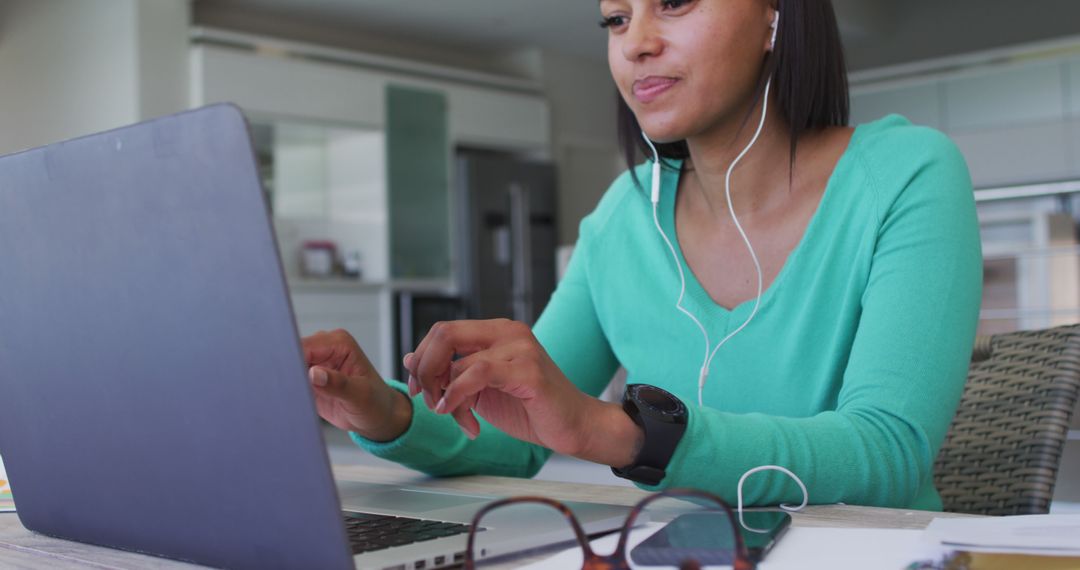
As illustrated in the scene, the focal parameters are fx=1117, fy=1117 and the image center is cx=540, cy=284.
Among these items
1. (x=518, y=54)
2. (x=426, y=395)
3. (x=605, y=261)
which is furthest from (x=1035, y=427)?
(x=518, y=54)

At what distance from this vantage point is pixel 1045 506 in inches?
45.3

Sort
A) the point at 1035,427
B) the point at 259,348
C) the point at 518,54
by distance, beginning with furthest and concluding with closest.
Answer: the point at 518,54
the point at 1035,427
the point at 259,348

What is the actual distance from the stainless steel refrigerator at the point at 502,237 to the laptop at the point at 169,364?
655cm

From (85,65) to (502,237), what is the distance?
2.76 m

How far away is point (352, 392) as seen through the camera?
3.14 feet

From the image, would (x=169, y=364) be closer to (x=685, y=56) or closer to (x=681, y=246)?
(x=685, y=56)

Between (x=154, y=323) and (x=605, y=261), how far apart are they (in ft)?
2.56

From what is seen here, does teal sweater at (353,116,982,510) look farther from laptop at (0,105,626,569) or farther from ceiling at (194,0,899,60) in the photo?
ceiling at (194,0,899,60)

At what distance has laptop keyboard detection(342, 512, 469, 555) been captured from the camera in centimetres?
62

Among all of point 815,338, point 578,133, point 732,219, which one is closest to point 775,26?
point 732,219

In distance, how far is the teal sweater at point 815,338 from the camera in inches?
32.7

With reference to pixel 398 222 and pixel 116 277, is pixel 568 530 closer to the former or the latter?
pixel 116 277

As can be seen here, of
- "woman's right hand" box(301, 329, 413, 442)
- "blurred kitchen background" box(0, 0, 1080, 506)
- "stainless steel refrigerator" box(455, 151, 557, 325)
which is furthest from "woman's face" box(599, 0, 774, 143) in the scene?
"stainless steel refrigerator" box(455, 151, 557, 325)

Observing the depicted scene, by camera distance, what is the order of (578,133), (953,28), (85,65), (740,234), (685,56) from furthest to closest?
(578,133) → (953,28) → (85,65) → (740,234) → (685,56)
